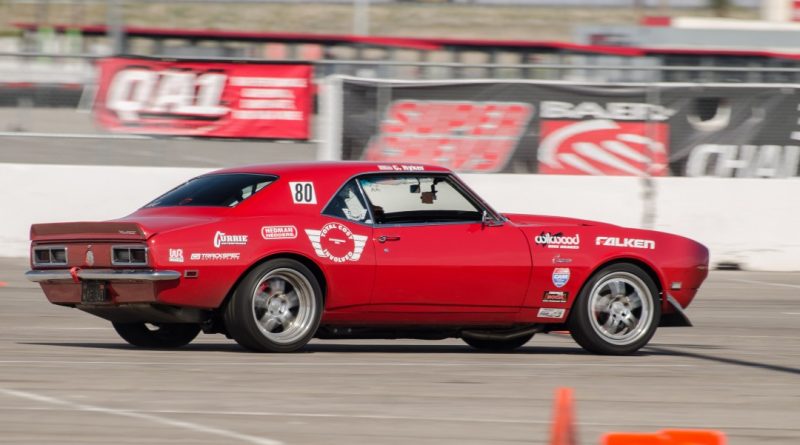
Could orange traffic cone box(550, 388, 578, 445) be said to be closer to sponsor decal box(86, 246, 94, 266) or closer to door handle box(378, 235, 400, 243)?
door handle box(378, 235, 400, 243)

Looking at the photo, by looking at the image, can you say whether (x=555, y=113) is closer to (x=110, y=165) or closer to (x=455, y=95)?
(x=455, y=95)

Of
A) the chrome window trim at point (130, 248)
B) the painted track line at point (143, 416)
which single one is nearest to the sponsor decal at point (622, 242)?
the chrome window trim at point (130, 248)

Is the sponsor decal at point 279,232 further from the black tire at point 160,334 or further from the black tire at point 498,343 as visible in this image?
the black tire at point 498,343

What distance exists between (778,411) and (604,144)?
1067cm

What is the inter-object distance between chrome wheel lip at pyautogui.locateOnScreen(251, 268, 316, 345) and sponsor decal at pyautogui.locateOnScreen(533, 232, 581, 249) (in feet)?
5.46

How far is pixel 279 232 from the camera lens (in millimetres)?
8562

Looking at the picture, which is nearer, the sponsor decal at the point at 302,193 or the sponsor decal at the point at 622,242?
the sponsor decal at the point at 302,193

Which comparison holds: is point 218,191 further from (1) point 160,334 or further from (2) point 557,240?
(2) point 557,240

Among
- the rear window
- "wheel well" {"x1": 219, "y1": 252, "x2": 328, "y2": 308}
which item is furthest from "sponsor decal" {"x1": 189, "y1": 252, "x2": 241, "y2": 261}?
the rear window

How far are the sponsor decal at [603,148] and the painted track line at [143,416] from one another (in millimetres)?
11199

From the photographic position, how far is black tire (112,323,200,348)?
9.42 m

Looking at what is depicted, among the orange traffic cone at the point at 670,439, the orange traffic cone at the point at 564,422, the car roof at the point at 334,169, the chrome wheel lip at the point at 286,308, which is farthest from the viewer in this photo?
the car roof at the point at 334,169

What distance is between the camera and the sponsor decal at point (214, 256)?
831 cm

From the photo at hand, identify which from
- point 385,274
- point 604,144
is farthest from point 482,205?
point 604,144
